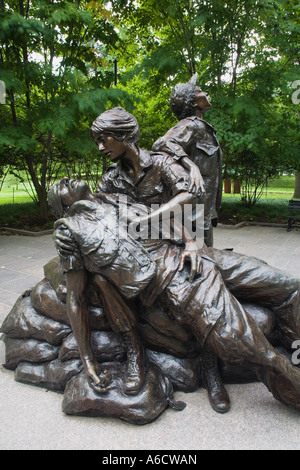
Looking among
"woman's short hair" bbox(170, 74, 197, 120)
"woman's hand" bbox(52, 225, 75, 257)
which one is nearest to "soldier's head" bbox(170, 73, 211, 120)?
"woman's short hair" bbox(170, 74, 197, 120)

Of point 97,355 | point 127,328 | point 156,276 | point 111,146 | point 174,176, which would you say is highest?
point 111,146

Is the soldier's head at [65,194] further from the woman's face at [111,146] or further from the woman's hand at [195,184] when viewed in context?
the woman's hand at [195,184]

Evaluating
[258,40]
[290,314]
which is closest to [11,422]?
[290,314]

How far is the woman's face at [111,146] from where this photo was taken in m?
2.39

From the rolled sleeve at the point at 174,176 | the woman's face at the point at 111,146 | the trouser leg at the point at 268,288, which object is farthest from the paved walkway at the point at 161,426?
the woman's face at the point at 111,146

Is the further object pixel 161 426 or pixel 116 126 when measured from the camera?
pixel 116 126

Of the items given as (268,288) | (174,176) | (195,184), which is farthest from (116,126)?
(268,288)

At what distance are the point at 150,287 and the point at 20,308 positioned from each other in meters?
1.15

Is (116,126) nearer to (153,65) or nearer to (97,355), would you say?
(97,355)

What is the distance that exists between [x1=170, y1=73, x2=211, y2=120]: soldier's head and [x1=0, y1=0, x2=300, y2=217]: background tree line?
3700mm

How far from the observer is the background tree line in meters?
6.82

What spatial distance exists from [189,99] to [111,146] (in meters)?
1.24

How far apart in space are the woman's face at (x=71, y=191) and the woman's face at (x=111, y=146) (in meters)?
0.29

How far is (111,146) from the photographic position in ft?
7.99
